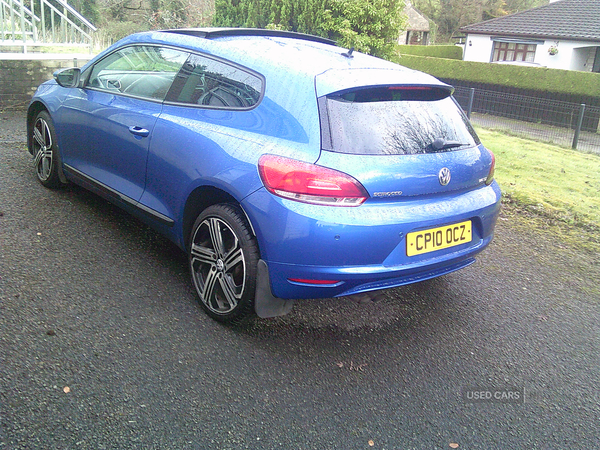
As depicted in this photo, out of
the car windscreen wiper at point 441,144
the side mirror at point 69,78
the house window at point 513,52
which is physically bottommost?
the car windscreen wiper at point 441,144

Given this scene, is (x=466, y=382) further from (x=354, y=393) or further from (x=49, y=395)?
(x=49, y=395)

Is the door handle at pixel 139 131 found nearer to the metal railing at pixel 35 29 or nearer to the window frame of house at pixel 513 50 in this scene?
the metal railing at pixel 35 29

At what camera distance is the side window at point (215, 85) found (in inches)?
137

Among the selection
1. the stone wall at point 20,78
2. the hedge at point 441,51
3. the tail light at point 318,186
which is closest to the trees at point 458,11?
the hedge at point 441,51

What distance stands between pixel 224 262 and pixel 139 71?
1879mm

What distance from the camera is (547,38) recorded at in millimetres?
33188

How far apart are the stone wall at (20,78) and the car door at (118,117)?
5.56 m

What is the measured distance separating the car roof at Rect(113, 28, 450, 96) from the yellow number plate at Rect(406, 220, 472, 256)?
91cm

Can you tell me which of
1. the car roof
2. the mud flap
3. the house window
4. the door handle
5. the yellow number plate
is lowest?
the mud flap

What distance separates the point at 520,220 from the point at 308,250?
416cm

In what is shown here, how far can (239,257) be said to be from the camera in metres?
3.30

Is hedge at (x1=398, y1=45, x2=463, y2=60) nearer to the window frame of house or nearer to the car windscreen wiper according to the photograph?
the window frame of house

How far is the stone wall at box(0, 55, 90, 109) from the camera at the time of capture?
948 cm

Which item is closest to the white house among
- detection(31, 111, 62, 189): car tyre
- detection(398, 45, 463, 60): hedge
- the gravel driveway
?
detection(398, 45, 463, 60): hedge
